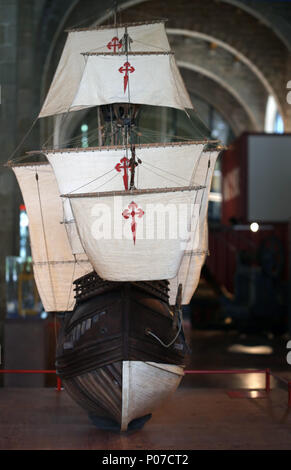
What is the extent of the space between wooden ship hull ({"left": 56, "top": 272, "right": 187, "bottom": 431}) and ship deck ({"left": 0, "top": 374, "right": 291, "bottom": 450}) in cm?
35

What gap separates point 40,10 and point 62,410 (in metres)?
10.9

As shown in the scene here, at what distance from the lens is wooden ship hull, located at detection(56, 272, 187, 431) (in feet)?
24.6

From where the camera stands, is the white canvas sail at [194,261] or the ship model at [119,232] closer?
the ship model at [119,232]

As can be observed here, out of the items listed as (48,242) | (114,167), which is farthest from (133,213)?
(48,242)

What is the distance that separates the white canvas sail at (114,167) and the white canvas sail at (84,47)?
1.49m

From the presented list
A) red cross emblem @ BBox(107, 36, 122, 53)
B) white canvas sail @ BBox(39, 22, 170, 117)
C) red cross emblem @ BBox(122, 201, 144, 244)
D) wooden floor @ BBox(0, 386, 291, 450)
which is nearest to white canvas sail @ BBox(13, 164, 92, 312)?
white canvas sail @ BBox(39, 22, 170, 117)

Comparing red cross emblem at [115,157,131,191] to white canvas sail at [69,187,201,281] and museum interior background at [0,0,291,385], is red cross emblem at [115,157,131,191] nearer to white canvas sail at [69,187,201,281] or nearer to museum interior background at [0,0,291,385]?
white canvas sail at [69,187,201,281]

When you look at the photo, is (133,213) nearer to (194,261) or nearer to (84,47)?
(194,261)

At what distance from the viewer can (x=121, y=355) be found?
7.48m

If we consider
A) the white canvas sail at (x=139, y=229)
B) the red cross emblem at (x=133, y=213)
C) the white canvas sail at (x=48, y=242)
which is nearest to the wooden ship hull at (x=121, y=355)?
the white canvas sail at (x=139, y=229)

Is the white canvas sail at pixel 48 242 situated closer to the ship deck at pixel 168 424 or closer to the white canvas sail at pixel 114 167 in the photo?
the white canvas sail at pixel 114 167

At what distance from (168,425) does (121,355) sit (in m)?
1.60

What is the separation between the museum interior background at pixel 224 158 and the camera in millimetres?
13359
